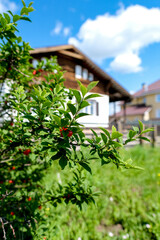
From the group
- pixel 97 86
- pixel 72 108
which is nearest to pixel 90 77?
pixel 97 86

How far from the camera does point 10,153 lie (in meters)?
1.88

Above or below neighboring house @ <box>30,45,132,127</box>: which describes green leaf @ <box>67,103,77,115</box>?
below

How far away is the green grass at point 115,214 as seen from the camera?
113 inches

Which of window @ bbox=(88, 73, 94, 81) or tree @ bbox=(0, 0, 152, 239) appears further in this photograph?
window @ bbox=(88, 73, 94, 81)

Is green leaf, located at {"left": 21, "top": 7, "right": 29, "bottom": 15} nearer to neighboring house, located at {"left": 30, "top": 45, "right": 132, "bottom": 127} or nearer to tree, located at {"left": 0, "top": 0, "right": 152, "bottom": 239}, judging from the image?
tree, located at {"left": 0, "top": 0, "right": 152, "bottom": 239}

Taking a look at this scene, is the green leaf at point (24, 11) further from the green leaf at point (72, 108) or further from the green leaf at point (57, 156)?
the green leaf at point (57, 156)

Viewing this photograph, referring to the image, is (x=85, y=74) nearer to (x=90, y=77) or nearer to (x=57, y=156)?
(x=90, y=77)

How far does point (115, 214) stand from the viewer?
11.2 feet

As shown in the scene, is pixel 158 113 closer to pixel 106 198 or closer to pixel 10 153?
pixel 106 198

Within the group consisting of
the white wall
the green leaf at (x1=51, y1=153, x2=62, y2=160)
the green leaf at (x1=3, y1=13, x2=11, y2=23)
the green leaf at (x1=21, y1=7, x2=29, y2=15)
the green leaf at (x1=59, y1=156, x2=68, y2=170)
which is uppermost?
the green leaf at (x1=21, y1=7, x2=29, y2=15)

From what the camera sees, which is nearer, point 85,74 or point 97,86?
point 97,86

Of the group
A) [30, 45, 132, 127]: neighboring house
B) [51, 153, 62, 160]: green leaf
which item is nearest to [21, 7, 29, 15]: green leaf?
[30, 45, 132, 127]: neighboring house

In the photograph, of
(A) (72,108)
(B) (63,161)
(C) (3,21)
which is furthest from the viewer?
(C) (3,21)

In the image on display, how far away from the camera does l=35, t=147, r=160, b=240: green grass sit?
9.42ft
